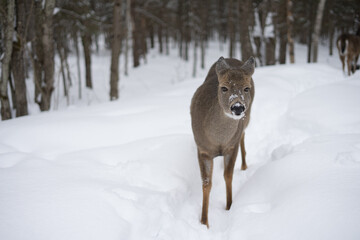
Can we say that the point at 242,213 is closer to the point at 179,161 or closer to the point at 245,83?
the point at 179,161

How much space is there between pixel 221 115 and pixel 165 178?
46.6 inches

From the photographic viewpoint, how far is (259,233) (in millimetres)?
2361

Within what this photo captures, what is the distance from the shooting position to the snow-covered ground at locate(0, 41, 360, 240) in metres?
2.16

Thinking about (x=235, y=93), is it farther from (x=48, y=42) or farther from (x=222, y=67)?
(x=48, y=42)

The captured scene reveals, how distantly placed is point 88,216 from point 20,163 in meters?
1.41

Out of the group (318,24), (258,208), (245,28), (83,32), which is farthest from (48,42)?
(318,24)

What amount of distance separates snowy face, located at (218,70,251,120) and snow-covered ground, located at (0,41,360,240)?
111cm

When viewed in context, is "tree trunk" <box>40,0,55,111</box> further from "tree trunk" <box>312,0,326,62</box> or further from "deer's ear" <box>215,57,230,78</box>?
"tree trunk" <box>312,0,326,62</box>

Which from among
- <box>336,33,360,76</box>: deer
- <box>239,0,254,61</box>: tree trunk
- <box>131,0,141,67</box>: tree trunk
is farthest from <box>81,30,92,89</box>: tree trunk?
<box>336,33,360,76</box>: deer

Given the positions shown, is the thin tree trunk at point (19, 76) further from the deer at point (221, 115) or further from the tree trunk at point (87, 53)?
the tree trunk at point (87, 53)

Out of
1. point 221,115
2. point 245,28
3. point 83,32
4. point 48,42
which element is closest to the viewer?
point 221,115

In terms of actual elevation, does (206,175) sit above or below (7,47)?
below

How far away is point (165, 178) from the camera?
3.27 m

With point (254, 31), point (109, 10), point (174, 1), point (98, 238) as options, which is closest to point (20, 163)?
point (98, 238)
